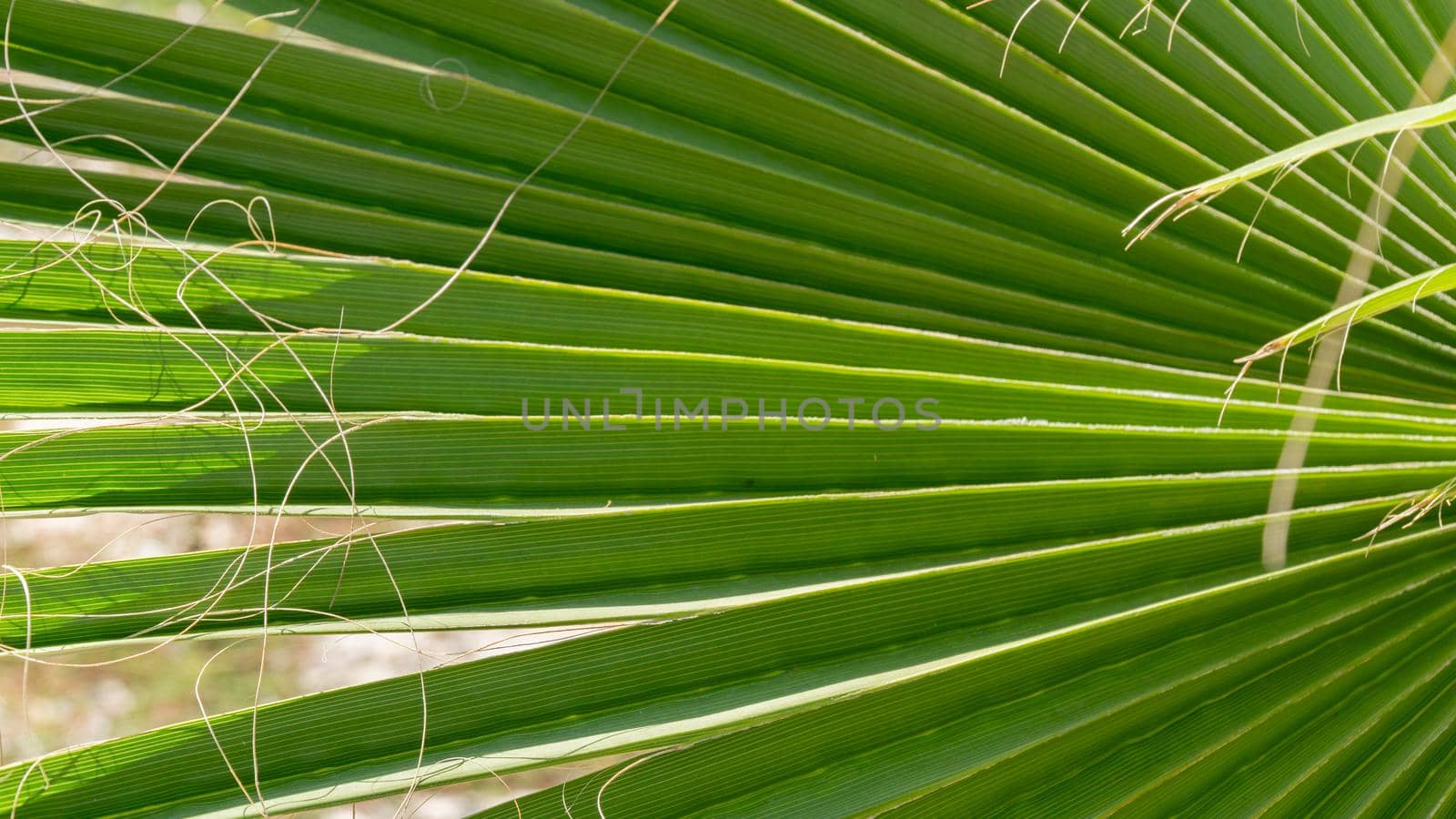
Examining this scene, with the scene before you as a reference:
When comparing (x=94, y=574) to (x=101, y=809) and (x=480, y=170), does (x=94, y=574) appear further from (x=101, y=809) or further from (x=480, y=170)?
(x=480, y=170)

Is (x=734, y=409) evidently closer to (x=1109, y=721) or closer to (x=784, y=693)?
(x=784, y=693)

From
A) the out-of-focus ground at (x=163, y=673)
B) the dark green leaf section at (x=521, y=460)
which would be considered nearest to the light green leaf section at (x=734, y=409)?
the dark green leaf section at (x=521, y=460)

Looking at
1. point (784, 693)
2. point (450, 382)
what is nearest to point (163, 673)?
point (450, 382)

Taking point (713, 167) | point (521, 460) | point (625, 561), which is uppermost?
point (713, 167)

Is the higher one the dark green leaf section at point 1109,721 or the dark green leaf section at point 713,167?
the dark green leaf section at point 713,167

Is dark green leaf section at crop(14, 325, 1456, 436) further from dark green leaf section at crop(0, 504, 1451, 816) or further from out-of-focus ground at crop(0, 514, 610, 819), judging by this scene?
out-of-focus ground at crop(0, 514, 610, 819)

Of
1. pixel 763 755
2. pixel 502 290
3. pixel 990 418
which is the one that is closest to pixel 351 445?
pixel 502 290

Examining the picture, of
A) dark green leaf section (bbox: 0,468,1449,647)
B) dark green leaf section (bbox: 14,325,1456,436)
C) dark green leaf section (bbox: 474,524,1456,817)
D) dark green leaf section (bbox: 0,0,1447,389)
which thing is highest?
dark green leaf section (bbox: 0,0,1447,389)

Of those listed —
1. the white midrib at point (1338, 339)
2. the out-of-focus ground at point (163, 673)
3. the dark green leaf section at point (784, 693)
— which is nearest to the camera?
the dark green leaf section at point (784, 693)

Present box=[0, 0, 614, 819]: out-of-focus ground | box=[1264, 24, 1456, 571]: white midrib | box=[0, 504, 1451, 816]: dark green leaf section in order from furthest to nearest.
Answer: box=[0, 0, 614, 819]: out-of-focus ground
box=[1264, 24, 1456, 571]: white midrib
box=[0, 504, 1451, 816]: dark green leaf section

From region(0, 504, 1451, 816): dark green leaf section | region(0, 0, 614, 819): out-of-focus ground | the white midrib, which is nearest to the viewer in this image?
region(0, 504, 1451, 816): dark green leaf section

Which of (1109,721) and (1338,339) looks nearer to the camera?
(1109,721)

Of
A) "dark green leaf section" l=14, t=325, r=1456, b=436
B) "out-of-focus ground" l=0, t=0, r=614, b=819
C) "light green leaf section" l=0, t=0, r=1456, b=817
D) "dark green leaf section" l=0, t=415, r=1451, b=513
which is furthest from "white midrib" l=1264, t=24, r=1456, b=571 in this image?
"out-of-focus ground" l=0, t=0, r=614, b=819

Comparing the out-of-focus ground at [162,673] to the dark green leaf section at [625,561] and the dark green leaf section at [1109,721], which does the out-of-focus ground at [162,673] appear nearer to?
the dark green leaf section at [625,561]
